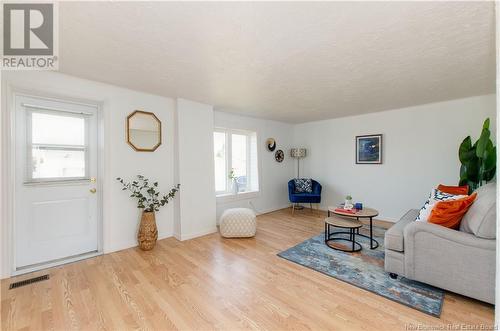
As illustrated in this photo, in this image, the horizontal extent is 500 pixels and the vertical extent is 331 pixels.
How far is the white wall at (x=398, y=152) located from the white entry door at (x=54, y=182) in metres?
4.58

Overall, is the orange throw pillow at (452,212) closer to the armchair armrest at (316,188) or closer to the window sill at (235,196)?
the armchair armrest at (316,188)

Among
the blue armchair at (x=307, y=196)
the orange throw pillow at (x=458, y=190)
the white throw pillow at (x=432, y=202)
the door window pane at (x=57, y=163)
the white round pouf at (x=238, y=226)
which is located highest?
the door window pane at (x=57, y=163)

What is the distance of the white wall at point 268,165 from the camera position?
14.9ft

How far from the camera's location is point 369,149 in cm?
451

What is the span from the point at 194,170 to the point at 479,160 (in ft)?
13.6

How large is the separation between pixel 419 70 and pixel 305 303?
8.92ft

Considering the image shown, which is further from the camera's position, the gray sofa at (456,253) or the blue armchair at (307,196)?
the blue armchair at (307,196)

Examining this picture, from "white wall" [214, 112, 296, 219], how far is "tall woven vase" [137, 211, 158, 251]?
1488mm

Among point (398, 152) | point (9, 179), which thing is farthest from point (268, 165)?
point (9, 179)

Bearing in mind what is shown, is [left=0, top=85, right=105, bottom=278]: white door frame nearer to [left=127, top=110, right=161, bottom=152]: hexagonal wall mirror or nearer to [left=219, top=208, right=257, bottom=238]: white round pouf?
[left=127, top=110, right=161, bottom=152]: hexagonal wall mirror

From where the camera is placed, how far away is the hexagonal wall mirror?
3009 millimetres

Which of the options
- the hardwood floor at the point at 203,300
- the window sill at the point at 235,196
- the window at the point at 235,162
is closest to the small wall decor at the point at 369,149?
the window at the point at 235,162

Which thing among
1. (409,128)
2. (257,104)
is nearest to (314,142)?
(409,128)

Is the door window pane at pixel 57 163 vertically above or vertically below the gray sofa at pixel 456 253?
above
